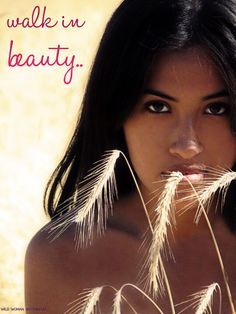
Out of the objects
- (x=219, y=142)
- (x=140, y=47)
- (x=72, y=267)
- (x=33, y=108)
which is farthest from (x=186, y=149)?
(x=33, y=108)

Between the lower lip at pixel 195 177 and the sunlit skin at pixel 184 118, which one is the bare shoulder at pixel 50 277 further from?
the lower lip at pixel 195 177

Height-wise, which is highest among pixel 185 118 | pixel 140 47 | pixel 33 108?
pixel 33 108

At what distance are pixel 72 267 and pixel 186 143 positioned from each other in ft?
1.84

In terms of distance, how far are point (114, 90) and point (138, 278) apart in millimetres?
485

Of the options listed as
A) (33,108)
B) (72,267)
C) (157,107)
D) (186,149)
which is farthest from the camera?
(33,108)

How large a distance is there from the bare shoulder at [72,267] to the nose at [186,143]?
0.45 m

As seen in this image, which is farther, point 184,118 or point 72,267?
point 72,267

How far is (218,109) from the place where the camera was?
185 cm

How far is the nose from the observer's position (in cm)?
177

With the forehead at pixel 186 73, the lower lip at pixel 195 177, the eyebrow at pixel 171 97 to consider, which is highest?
the forehead at pixel 186 73

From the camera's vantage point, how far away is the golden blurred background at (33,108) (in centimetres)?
371

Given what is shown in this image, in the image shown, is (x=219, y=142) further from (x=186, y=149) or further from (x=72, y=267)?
(x=72, y=267)

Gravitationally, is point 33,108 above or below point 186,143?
above

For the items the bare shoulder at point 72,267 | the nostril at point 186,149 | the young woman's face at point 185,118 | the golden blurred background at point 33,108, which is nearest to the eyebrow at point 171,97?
the young woman's face at point 185,118
